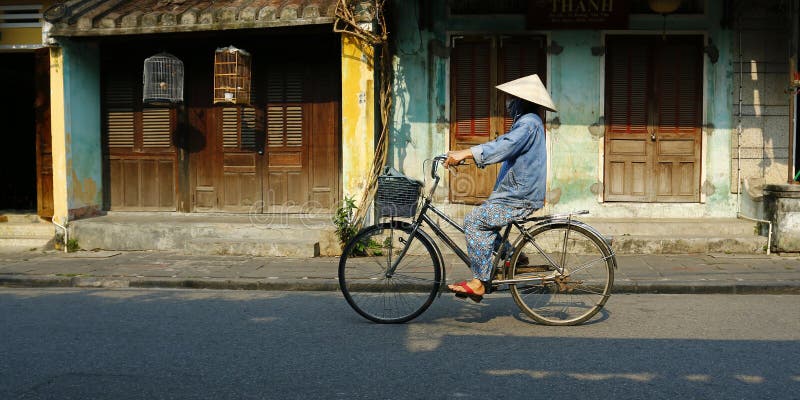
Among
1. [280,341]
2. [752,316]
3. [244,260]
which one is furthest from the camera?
[244,260]

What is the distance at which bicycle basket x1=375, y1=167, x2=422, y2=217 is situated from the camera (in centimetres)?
577

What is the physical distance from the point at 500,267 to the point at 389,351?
4.18ft

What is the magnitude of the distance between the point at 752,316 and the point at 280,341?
4092 millimetres

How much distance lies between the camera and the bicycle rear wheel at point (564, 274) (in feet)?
19.2

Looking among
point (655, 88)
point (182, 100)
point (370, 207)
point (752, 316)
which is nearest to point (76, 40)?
point (182, 100)

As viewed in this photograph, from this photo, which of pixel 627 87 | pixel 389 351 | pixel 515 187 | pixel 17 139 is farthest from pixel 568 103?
pixel 17 139

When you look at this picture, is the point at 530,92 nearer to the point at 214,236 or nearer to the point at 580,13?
the point at 580,13

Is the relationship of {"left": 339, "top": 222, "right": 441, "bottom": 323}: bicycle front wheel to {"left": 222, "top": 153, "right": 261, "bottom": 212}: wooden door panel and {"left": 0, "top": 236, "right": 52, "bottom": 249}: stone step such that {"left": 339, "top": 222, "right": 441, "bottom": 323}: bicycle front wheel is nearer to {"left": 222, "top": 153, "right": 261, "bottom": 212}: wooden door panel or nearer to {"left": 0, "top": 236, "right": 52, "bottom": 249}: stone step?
{"left": 222, "top": 153, "right": 261, "bottom": 212}: wooden door panel

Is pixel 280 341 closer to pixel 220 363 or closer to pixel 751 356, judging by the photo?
pixel 220 363

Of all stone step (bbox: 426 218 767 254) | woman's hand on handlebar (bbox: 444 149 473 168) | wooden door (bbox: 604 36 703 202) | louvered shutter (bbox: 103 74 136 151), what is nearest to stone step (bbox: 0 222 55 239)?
louvered shutter (bbox: 103 74 136 151)

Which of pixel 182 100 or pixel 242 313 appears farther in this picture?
pixel 182 100

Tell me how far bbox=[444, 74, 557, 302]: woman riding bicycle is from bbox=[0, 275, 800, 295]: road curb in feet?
8.24

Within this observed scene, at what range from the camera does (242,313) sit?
22.1 ft

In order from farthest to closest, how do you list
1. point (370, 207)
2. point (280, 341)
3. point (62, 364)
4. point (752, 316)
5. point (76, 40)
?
point (76, 40)
point (370, 207)
point (752, 316)
point (280, 341)
point (62, 364)
